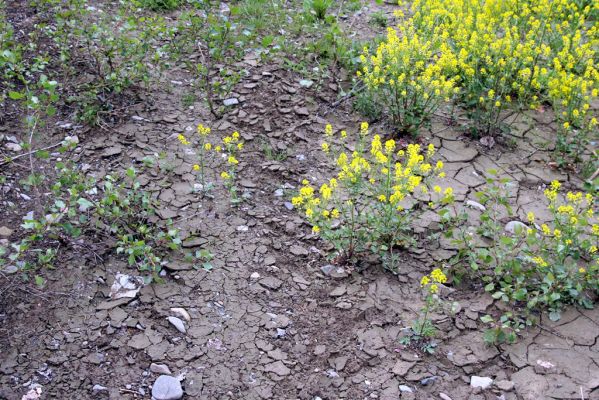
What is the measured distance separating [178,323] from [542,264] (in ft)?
7.05

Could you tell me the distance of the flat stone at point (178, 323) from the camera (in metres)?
3.42

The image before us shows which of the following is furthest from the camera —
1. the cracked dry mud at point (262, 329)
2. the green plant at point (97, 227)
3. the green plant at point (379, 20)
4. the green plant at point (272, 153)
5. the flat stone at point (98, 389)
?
the green plant at point (379, 20)

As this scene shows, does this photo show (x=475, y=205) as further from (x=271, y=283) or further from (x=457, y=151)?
(x=271, y=283)

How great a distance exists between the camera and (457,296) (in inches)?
148

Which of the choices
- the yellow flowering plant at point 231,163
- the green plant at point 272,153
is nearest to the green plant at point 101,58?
the yellow flowering plant at point 231,163

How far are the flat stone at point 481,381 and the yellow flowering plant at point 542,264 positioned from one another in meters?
0.48

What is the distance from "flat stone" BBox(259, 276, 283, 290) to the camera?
3.76m

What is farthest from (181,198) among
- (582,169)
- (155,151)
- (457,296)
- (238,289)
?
(582,169)

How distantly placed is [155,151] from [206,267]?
4.11 feet

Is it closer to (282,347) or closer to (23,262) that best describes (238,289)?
(282,347)

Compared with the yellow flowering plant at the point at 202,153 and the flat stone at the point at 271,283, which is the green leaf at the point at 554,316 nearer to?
the flat stone at the point at 271,283

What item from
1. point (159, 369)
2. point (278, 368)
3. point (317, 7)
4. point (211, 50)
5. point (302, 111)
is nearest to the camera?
point (159, 369)

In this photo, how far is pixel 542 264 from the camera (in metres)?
3.55

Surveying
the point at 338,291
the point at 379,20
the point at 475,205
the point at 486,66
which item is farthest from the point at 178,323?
the point at 379,20
